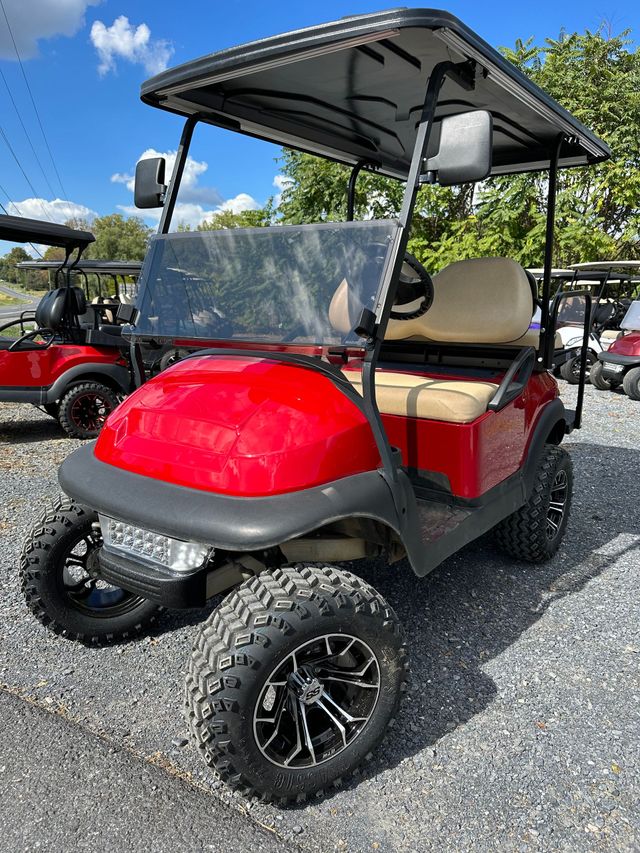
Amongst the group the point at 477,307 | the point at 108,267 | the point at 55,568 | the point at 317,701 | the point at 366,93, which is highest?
the point at 366,93

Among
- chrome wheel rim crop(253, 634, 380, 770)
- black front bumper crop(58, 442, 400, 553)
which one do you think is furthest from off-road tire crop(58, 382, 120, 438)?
chrome wheel rim crop(253, 634, 380, 770)

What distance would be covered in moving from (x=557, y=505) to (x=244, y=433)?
2.18 metres

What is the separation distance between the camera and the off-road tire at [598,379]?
8884 millimetres

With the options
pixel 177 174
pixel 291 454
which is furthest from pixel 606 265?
pixel 291 454

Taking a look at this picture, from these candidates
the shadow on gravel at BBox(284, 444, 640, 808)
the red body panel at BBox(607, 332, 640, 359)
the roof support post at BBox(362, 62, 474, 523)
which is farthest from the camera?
the red body panel at BBox(607, 332, 640, 359)

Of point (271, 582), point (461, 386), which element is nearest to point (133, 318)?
point (271, 582)

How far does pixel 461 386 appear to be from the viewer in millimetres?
2648

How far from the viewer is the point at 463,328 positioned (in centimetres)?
316

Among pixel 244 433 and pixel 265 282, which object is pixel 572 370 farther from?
pixel 244 433

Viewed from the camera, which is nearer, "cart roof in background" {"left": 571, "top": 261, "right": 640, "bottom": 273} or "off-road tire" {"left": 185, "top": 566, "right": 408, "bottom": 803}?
"off-road tire" {"left": 185, "top": 566, "right": 408, "bottom": 803}

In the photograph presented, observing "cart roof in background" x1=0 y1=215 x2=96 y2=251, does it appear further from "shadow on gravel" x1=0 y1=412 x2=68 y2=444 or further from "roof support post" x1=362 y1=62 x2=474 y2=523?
"roof support post" x1=362 y1=62 x2=474 y2=523

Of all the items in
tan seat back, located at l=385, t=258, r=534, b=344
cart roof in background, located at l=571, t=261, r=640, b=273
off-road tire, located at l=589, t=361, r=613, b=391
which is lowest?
off-road tire, located at l=589, t=361, r=613, b=391

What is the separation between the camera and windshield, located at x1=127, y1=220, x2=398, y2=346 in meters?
1.89

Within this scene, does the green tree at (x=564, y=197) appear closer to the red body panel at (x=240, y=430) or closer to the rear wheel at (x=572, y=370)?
the rear wheel at (x=572, y=370)
